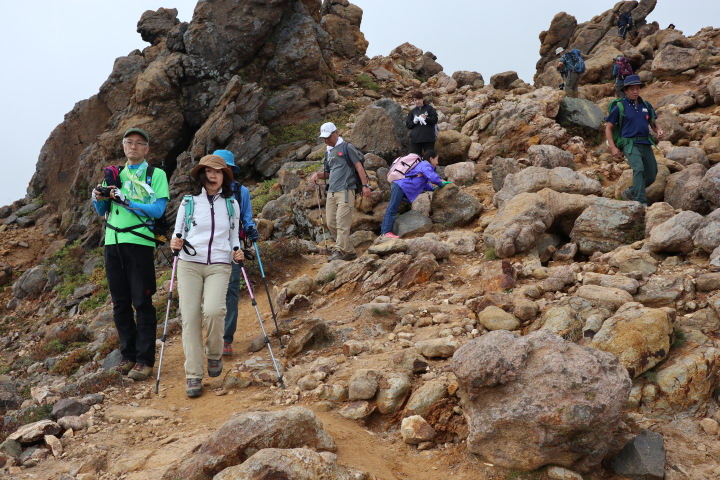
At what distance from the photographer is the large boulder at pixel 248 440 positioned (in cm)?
431

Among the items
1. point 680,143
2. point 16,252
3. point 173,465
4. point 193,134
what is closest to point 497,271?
point 173,465

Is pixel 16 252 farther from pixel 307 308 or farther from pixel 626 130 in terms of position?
pixel 626 130

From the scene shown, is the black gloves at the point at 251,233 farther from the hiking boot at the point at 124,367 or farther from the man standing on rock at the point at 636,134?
the man standing on rock at the point at 636,134

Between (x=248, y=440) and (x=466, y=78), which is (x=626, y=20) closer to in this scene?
(x=466, y=78)

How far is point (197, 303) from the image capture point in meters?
6.82

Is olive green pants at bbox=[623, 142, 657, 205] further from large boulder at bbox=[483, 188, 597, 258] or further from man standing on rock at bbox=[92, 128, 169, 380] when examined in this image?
man standing on rock at bbox=[92, 128, 169, 380]

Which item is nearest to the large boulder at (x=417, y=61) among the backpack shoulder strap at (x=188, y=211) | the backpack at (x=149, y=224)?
the backpack at (x=149, y=224)

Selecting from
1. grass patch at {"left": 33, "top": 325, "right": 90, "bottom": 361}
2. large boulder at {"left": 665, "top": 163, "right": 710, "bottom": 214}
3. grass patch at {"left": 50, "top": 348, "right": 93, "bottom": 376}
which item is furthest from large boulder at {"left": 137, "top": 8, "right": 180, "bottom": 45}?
large boulder at {"left": 665, "top": 163, "right": 710, "bottom": 214}

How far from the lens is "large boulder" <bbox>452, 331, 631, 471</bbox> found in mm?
4422

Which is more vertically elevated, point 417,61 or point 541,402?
point 417,61

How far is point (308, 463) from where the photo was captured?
4.09 m

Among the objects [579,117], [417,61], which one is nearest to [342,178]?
[579,117]

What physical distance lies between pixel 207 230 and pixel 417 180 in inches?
286

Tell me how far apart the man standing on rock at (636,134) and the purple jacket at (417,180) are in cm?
400
